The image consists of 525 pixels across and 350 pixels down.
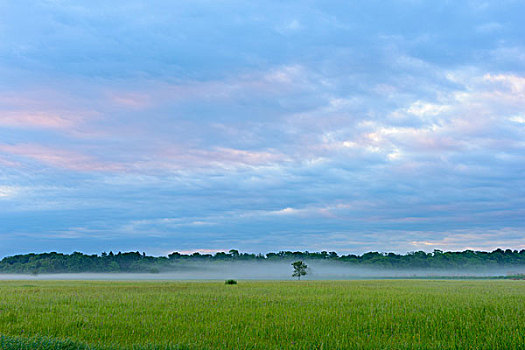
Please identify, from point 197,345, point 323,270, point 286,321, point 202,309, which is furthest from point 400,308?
point 323,270

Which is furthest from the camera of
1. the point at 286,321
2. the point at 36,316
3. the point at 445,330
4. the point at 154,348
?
the point at 36,316

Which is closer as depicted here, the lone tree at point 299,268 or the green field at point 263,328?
the green field at point 263,328

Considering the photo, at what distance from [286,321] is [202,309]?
586 centimetres

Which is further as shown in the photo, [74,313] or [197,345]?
[74,313]

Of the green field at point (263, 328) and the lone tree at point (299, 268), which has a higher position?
the green field at point (263, 328)

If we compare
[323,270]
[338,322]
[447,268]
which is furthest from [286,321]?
[447,268]

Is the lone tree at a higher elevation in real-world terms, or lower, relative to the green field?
lower

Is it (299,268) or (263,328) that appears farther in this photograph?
(299,268)

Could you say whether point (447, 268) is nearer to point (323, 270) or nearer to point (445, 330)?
point (323, 270)

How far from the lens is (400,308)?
20.3m

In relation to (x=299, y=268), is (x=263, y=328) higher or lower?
higher

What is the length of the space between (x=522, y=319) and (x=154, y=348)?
47.8ft

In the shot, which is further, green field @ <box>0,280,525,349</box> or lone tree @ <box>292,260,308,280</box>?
lone tree @ <box>292,260,308,280</box>

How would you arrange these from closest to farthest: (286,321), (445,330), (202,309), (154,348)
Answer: (154,348), (445,330), (286,321), (202,309)
